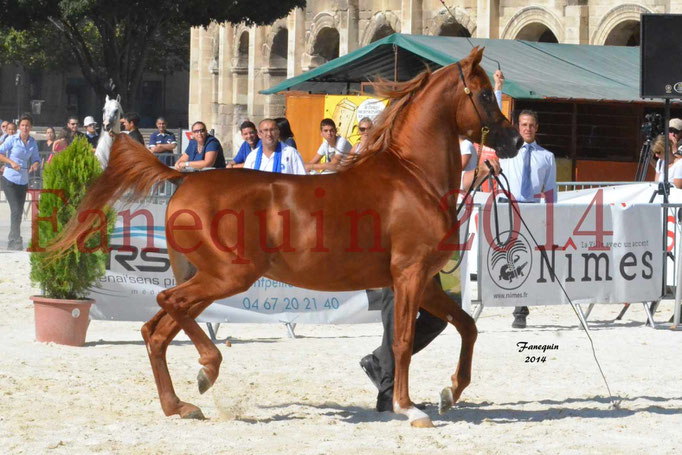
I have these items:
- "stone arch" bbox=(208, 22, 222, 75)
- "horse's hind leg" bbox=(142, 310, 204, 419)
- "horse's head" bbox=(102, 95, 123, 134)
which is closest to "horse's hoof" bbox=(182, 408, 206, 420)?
"horse's hind leg" bbox=(142, 310, 204, 419)

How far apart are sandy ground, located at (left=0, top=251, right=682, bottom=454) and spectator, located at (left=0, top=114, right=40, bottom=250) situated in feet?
21.5

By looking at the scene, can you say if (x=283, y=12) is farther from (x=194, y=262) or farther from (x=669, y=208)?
(x=194, y=262)

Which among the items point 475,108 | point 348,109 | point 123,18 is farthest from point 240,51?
point 475,108

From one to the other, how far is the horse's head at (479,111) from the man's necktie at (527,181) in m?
4.47

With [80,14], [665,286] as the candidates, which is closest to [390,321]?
[665,286]

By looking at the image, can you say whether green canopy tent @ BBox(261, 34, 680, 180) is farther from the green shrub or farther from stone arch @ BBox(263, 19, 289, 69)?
stone arch @ BBox(263, 19, 289, 69)

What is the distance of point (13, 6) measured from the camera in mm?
34500

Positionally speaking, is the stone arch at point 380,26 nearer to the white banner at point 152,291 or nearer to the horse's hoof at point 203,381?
the white banner at point 152,291

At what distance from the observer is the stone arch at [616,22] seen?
28828 millimetres

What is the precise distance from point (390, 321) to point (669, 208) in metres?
5.56

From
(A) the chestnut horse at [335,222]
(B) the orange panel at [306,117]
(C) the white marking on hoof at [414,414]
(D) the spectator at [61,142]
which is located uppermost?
(B) the orange panel at [306,117]

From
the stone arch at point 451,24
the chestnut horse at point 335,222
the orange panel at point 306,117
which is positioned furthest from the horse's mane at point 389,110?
the stone arch at point 451,24

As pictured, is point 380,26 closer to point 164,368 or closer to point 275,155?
point 275,155

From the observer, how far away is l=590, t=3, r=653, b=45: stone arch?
2883cm
